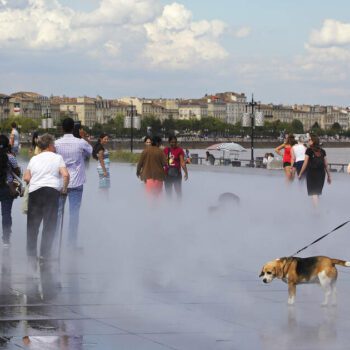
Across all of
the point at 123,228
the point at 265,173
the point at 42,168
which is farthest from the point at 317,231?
the point at 265,173

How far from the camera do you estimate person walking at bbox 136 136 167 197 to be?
1786cm

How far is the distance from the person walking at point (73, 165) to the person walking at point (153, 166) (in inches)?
190

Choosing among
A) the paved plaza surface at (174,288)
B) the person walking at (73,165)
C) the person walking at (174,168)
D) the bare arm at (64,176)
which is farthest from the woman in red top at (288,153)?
the bare arm at (64,176)

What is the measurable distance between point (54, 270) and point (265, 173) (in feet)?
93.1

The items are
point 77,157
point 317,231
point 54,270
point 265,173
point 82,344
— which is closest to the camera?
point 82,344

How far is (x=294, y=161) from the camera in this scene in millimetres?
22094

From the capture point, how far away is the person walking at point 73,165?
42.1ft

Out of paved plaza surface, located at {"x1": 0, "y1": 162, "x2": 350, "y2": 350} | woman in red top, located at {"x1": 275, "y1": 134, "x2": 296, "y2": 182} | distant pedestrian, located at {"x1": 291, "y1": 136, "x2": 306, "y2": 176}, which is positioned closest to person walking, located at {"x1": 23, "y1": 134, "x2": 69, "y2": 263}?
paved plaza surface, located at {"x1": 0, "y1": 162, "x2": 350, "y2": 350}

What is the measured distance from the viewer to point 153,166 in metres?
17.9

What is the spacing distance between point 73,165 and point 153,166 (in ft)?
→ 16.6

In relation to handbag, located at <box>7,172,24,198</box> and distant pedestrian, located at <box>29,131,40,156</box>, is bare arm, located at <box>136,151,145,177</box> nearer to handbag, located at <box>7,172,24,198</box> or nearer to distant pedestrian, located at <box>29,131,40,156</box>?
distant pedestrian, located at <box>29,131,40,156</box>

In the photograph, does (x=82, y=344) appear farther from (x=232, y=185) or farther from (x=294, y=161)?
(x=232, y=185)

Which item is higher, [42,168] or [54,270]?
[42,168]

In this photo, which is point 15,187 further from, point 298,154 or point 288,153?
point 288,153
